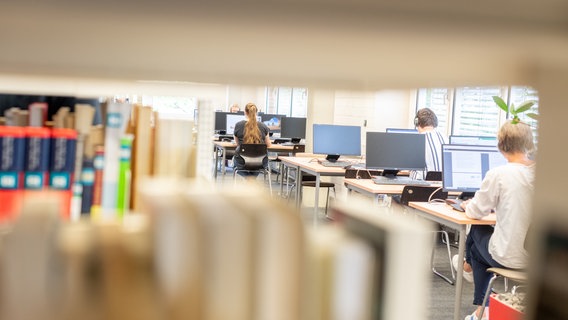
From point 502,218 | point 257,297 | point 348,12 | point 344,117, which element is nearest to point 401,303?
point 257,297

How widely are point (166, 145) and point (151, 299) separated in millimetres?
784

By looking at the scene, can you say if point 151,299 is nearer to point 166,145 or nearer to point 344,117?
point 166,145

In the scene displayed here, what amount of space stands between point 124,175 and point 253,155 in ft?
22.5

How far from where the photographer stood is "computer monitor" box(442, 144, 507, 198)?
4.64m

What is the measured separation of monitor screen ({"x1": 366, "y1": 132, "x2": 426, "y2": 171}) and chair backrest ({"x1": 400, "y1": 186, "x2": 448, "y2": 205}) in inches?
34.6

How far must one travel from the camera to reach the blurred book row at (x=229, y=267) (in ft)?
1.46

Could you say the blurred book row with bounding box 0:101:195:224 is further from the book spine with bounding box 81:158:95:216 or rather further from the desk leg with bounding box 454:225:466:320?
the desk leg with bounding box 454:225:466:320

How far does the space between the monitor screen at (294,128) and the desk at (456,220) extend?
5.63 meters

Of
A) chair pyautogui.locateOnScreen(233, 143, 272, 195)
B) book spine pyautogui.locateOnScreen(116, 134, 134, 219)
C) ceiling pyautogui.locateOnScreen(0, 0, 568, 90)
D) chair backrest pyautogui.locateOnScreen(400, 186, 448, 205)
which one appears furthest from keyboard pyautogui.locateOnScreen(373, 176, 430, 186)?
ceiling pyautogui.locateOnScreen(0, 0, 568, 90)

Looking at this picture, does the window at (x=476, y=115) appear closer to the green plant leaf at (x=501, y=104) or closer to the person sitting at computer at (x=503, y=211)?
the green plant leaf at (x=501, y=104)

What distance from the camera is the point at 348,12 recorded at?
1.35 ft

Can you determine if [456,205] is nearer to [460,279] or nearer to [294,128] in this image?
[460,279]

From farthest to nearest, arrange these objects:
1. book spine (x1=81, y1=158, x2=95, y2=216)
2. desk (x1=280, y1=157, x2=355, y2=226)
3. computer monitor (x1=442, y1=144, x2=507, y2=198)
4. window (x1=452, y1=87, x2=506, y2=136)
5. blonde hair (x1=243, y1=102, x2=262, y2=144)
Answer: blonde hair (x1=243, y1=102, x2=262, y2=144) → window (x1=452, y1=87, x2=506, y2=136) → desk (x1=280, y1=157, x2=355, y2=226) → computer monitor (x1=442, y1=144, x2=507, y2=198) → book spine (x1=81, y1=158, x2=95, y2=216)

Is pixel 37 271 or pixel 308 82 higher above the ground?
pixel 308 82
